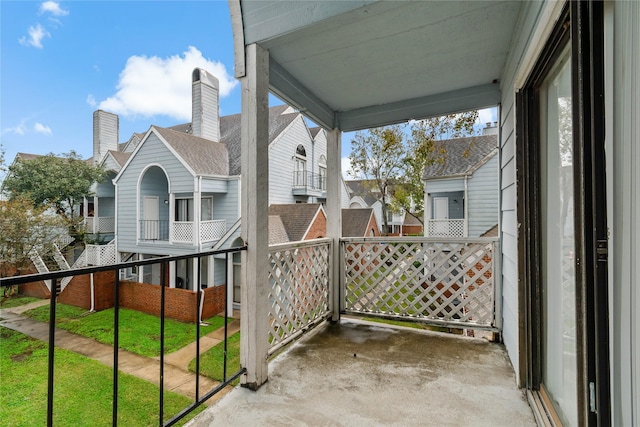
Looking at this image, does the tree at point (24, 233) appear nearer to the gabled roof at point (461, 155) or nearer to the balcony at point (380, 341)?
the balcony at point (380, 341)

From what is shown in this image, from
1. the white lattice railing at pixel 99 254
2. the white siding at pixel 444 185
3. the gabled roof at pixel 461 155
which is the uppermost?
the gabled roof at pixel 461 155

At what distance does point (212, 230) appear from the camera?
20.9 ft

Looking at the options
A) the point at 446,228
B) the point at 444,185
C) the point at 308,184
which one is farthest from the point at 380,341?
the point at 308,184

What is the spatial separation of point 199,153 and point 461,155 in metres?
5.46

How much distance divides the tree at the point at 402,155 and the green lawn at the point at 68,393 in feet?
12.3

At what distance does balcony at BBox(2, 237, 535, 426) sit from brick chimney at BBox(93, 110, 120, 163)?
5.26 metres

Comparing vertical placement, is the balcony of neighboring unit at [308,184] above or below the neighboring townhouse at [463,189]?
above

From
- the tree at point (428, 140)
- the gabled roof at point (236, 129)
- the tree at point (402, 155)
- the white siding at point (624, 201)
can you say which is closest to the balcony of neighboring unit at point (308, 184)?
the gabled roof at point (236, 129)

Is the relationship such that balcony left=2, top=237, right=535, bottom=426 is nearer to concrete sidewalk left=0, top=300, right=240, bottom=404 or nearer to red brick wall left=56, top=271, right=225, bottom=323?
concrete sidewalk left=0, top=300, right=240, bottom=404

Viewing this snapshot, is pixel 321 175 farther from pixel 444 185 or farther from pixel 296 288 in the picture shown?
pixel 296 288

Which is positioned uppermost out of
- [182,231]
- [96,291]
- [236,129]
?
[236,129]

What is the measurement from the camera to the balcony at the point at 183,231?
6.13 m

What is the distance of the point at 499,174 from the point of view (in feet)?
8.36

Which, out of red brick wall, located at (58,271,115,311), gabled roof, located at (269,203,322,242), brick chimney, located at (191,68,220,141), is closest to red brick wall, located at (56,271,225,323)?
red brick wall, located at (58,271,115,311)
